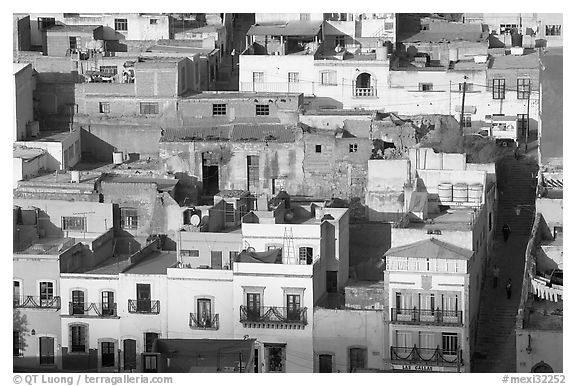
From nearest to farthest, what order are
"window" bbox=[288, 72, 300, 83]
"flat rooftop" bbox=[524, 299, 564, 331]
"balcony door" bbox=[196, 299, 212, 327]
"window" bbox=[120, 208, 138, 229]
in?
"flat rooftop" bbox=[524, 299, 564, 331] → "balcony door" bbox=[196, 299, 212, 327] → "window" bbox=[120, 208, 138, 229] → "window" bbox=[288, 72, 300, 83]

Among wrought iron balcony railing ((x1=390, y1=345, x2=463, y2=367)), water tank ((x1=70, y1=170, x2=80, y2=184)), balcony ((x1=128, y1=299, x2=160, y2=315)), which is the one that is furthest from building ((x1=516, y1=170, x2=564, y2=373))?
water tank ((x1=70, y1=170, x2=80, y2=184))

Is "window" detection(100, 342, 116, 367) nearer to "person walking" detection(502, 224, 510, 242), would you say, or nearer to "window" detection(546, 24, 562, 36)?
"person walking" detection(502, 224, 510, 242)

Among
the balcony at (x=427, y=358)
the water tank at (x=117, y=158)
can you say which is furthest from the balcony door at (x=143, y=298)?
the water tank at (x=117, y=158)

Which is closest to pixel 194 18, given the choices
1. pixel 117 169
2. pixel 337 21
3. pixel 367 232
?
pixel 337 21

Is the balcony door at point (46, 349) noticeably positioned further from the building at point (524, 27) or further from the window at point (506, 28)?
the window at point (506, 28)

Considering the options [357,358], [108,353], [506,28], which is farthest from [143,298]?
[506,28]

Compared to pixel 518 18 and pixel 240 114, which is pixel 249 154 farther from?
pixel 518 18
